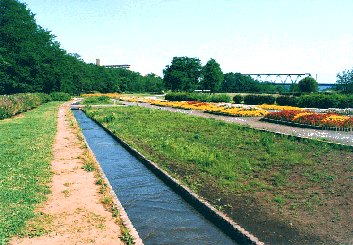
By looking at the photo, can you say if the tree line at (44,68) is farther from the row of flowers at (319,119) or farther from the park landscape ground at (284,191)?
the park landscape ground at (284,191)

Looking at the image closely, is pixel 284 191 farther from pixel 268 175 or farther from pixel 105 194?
pixel 105 194

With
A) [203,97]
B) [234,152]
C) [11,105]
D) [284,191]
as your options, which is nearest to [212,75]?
[203,97]

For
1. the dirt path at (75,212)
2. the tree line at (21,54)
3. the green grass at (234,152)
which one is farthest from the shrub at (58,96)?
the dirt path at (75,212)

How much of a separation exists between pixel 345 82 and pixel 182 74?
47.2m

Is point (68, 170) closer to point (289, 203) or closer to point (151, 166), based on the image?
point (151, 166)

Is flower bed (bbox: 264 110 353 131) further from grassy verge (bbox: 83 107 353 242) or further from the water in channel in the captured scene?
the water in channel

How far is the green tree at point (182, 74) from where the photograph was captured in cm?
7875

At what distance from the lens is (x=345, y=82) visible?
38625 millimetres

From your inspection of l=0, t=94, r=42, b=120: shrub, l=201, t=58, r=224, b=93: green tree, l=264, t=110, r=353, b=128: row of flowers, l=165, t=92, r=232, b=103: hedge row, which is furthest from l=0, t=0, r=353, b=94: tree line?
l=264, t=110, r=353, b=128: row of flowers

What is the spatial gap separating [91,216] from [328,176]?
20.2 feet

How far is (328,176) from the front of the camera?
7.53 m

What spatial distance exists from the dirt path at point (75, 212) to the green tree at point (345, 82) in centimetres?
3959

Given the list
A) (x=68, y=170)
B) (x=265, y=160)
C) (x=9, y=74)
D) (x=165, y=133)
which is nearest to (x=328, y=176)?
(x=265, y=160)

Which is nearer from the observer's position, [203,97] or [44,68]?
[203,97]
